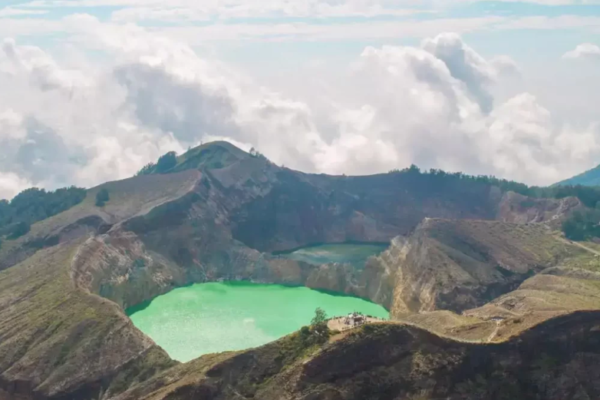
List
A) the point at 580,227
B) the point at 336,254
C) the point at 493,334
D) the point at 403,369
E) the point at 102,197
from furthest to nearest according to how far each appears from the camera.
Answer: the point at 102,197 < the point at 336,254 < the point at 580,227 < the point at 493,334 < the point at 403,369

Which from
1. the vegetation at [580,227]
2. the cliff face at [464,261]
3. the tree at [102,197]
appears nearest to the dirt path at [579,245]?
the cliff face at [464,261]

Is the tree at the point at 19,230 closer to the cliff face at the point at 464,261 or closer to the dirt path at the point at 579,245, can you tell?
the cliff face at the point at 464,261

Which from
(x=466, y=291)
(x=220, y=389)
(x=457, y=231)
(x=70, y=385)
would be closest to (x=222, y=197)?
(x=457, y=231)

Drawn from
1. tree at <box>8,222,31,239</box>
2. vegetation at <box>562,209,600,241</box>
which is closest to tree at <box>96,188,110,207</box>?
tree at <box>8,222,31,239</box>

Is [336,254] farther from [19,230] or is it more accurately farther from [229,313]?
[19,230]

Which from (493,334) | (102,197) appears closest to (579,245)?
(493,334)

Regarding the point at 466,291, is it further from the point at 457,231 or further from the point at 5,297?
the point at 5,297
